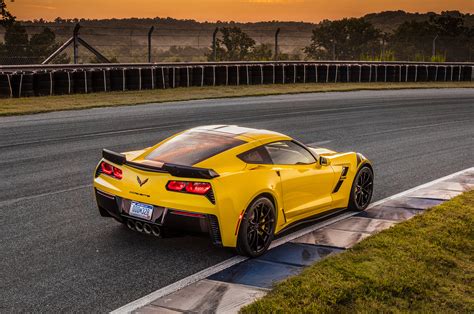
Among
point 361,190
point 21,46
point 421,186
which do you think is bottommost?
point 421,186

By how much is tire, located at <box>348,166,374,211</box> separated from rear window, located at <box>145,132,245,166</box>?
7.01 feet

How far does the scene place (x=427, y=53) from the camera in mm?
51406

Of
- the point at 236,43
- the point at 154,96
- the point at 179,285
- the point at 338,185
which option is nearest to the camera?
the point at 179,285

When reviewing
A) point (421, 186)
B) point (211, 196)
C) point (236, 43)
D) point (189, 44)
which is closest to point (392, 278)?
point (211, 196)

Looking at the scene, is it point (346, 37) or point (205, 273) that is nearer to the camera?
point (205, 273)

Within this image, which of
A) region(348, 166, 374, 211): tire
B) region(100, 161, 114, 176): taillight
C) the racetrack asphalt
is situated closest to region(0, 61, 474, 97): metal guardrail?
the racetrack asphalt

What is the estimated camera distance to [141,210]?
6469 mm

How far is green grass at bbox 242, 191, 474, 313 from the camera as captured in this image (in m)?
5.34

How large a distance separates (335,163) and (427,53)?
4634 centimetres

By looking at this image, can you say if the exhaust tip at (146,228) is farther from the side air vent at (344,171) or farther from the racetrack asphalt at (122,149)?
the side air vent at (344,171)

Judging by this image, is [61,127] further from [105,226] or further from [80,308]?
[80,308]

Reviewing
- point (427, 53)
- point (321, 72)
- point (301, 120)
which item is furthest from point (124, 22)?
point (301, 120)

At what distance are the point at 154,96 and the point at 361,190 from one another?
52.8 ft

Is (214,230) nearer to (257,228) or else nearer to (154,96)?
(257,228)
